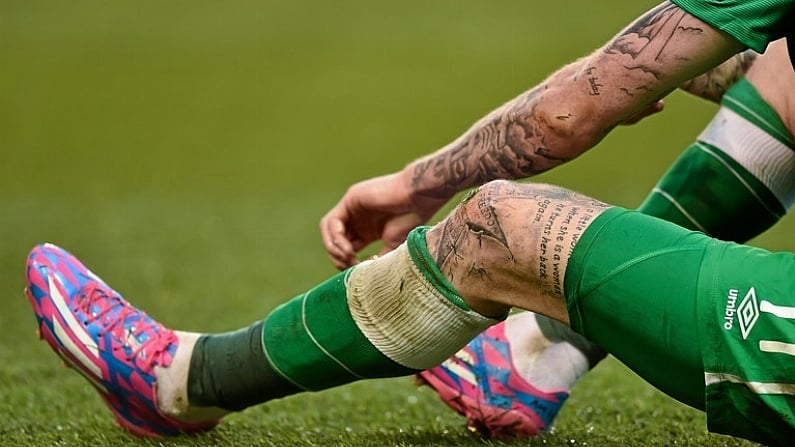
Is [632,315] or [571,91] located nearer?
[632,315]

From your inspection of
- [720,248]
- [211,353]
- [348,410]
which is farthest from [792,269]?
[348,410]

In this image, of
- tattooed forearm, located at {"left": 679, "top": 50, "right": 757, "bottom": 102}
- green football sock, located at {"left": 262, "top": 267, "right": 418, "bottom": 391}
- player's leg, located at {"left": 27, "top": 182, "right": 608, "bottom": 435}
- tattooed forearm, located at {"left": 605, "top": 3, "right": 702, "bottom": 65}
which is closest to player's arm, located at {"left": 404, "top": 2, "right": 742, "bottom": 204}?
tattooed forearm, located at {"left": 605, "top": 3, "right": 702, "bottom": 65}

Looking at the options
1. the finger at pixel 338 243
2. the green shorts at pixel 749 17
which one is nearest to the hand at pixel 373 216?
the finger at pixel 338 243

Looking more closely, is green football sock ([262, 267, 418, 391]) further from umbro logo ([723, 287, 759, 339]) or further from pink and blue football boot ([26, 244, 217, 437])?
umbro logo ([723, 287, 759, 339])

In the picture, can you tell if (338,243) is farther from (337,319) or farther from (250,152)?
(250,152)

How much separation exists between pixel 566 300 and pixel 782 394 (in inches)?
10.3

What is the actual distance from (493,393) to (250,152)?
19.3ft

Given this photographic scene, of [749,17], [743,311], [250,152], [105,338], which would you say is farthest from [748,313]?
[250,152]

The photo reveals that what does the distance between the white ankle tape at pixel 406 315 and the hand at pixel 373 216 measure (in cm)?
26

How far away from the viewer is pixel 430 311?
1.57m

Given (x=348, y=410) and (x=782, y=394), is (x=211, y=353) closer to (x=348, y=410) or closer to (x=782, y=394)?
(x=348, y=410)

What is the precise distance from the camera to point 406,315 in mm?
1580

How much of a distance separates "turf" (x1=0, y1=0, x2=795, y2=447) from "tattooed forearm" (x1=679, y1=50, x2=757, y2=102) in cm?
55

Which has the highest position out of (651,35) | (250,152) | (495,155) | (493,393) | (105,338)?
(651,35)
